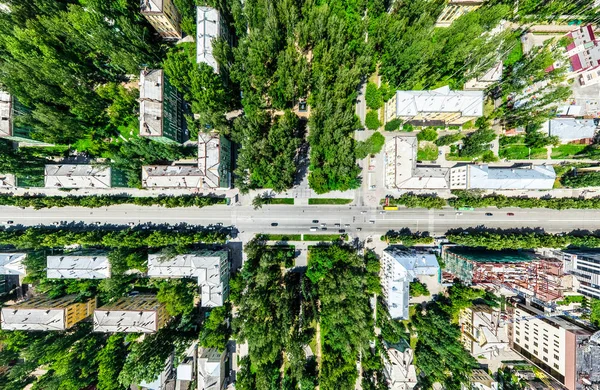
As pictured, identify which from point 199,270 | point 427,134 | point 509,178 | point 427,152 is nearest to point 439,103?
point 427,134

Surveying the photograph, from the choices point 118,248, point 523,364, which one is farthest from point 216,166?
point 523,364

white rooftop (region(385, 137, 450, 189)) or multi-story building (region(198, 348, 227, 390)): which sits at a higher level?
white rooftop (region(385, 137, 450, 189))

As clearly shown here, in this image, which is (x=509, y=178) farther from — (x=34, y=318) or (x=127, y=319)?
(x=34, y=318)

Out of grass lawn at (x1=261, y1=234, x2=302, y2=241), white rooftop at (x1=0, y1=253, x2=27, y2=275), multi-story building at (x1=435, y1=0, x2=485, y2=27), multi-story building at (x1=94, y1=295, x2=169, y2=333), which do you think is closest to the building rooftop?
grass lawn at (x1=261, y1=234, x2=302, y2=241)

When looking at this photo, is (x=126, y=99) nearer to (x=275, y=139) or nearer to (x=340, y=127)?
(x=275, y=139)

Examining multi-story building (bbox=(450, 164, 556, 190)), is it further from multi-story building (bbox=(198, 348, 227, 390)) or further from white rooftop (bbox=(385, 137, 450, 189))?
multi-story building (bbox=(198, 348, 227, 390))
